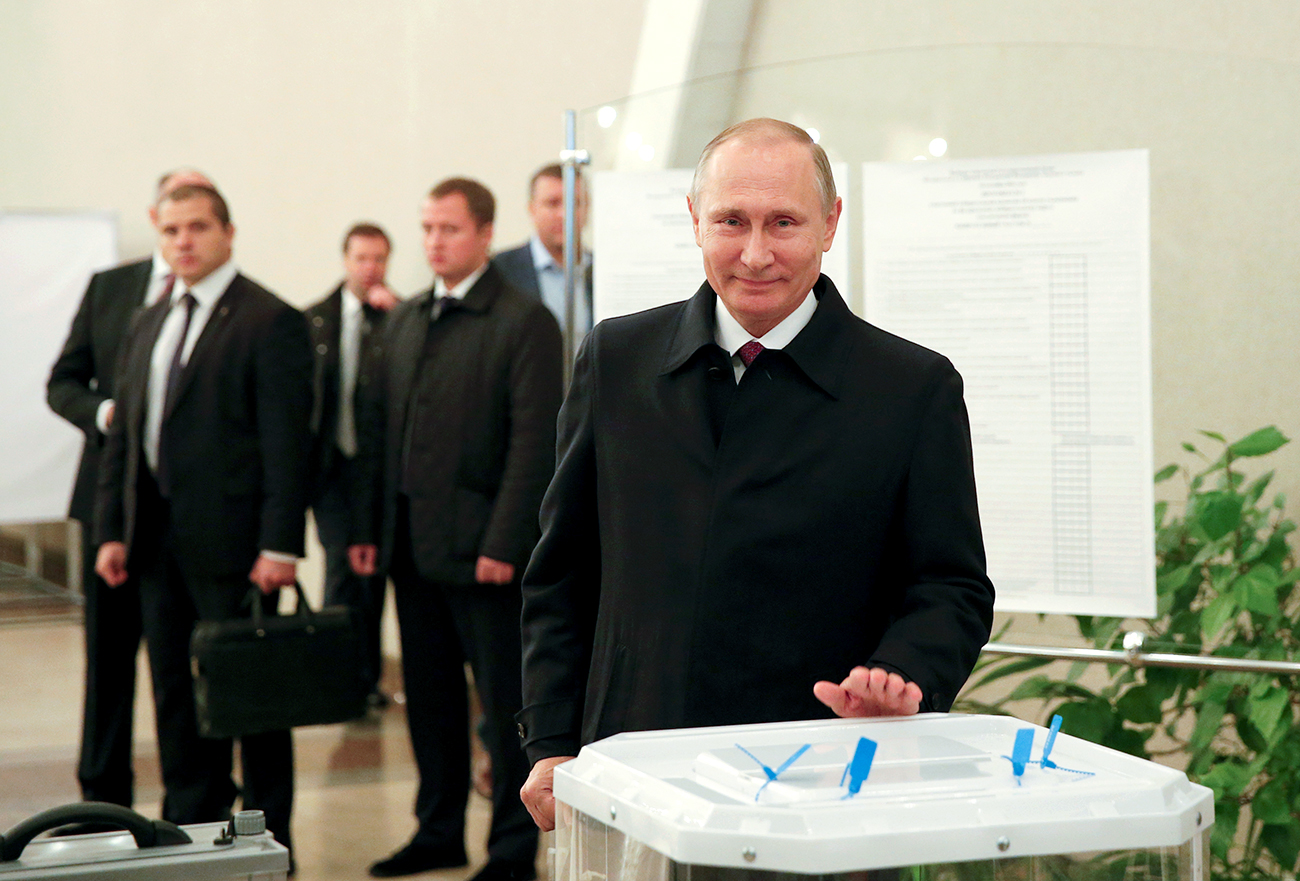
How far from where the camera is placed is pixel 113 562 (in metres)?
4.20

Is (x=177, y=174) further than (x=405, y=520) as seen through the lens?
Yes

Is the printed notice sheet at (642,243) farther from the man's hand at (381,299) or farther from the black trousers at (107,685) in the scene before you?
the man's hand at (381,299)

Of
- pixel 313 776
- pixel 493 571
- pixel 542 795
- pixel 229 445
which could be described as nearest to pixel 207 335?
pixel 229 445

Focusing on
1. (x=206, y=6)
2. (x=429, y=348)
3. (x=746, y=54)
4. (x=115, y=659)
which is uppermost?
(x=206, y=6)

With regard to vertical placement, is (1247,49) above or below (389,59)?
below

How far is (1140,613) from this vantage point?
2797 millimetres

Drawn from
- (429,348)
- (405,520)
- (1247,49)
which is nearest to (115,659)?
(405,520)

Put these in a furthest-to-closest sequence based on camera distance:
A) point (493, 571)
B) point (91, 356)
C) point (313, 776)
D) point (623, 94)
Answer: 1. point (623, 94)
2. point (313, 776)
3. point (91, 356)
4. point (493, 571)

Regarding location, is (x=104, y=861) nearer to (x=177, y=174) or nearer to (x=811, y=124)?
(x=811, y=124)

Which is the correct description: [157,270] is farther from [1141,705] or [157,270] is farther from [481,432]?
[1141,705]

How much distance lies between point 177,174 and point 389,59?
268 centimetres

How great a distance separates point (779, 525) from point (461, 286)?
2601 millimetres

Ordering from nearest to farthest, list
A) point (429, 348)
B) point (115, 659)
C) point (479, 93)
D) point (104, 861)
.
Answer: point (104, 861) < point (429, 348) < point (115, 659) < point (479, 93)

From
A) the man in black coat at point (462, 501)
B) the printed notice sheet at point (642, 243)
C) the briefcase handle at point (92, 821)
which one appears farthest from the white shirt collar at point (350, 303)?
the briefcase handle at point (92, 821)
